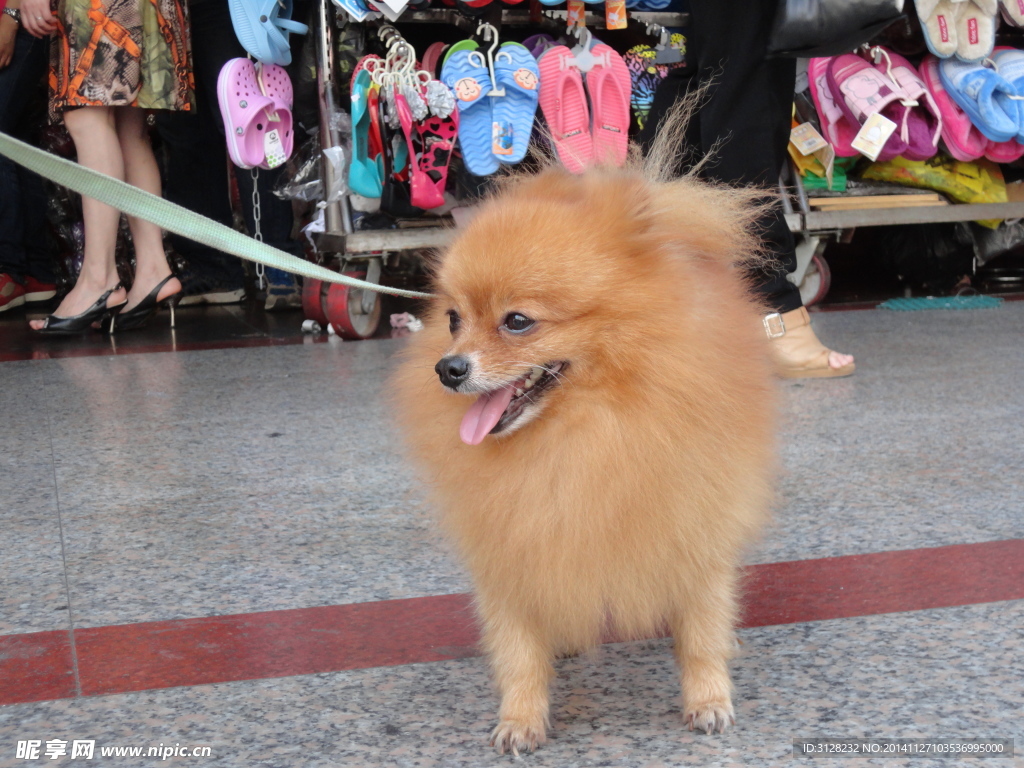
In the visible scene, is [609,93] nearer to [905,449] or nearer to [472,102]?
[472,102]

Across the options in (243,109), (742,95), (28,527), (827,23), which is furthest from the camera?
(243,109)

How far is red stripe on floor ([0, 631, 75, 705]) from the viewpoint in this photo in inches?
65.9

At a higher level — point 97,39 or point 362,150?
point 97,39

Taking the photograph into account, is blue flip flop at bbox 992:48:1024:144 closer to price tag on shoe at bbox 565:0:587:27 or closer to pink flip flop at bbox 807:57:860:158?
pink flip flop at bbox 807:57:860:158

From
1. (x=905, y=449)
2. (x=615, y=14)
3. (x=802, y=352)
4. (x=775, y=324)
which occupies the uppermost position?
(x=615, y=14)

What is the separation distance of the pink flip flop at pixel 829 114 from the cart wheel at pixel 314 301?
2.86 metres

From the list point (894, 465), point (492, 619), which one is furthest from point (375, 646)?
point (894, 465)

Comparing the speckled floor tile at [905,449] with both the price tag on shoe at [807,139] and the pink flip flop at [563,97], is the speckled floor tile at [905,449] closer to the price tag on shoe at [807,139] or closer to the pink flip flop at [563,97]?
the price tag on shoe at [807,139]

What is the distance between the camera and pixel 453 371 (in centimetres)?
151

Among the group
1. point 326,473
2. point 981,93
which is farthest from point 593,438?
point 981,93

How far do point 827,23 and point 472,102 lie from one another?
7.08ft

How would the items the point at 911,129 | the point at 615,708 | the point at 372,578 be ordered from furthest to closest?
1. the point at 911,129
2. the point at 372,578
3. the point at 615,708

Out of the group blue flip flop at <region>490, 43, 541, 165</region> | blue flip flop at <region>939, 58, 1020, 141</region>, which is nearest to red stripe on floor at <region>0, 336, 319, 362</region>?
blue flip flop at <region>490, 43, 541, 165</region>

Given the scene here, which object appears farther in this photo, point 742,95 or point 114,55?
point 114,55
